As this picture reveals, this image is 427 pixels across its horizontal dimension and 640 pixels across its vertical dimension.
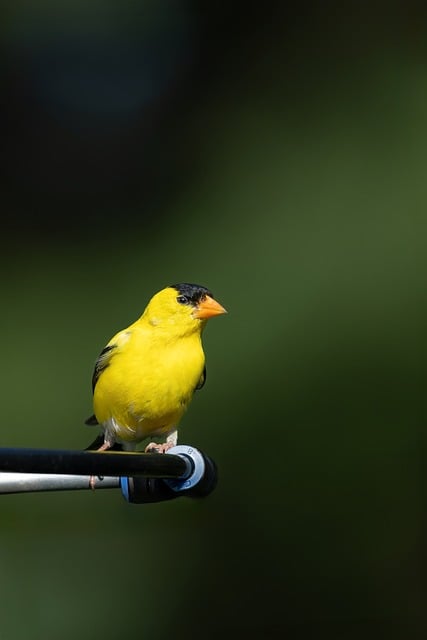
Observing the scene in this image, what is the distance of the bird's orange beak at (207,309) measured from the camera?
2.52 m

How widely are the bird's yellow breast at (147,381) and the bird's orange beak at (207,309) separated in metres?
0.06

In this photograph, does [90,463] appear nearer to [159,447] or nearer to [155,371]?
[155,371]

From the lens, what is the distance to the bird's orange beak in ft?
8.26

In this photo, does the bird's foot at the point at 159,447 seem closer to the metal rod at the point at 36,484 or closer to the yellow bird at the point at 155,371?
the yellow bird at the point at 155,371

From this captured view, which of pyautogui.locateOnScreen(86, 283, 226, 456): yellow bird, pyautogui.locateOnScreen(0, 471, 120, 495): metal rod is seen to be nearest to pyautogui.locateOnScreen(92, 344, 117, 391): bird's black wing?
pyautogui.locateOnScreen(86, 283, 226, 456): yellow bird

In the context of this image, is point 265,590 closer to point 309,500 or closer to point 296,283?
point 309,500

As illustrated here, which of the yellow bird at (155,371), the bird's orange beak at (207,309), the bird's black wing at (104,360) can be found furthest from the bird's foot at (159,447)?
the bird's orange beak at (207,309)

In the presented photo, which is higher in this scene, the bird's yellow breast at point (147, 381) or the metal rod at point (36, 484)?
the bird's yellow breast at point (147, 381)

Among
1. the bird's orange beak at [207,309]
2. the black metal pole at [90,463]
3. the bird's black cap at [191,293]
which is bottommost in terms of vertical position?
the black metal pole at [90,463]

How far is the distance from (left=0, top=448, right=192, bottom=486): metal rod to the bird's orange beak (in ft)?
4.00

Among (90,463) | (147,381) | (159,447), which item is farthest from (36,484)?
(159,447)

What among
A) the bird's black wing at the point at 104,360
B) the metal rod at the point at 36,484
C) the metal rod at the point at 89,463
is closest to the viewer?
the metal rod at the point at 89,463

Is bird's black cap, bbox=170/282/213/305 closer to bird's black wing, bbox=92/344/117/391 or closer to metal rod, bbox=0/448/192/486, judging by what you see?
bird's black wing, bbox=92/344/117/391

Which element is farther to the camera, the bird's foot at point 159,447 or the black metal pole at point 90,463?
the bird's foot at point 159,447
